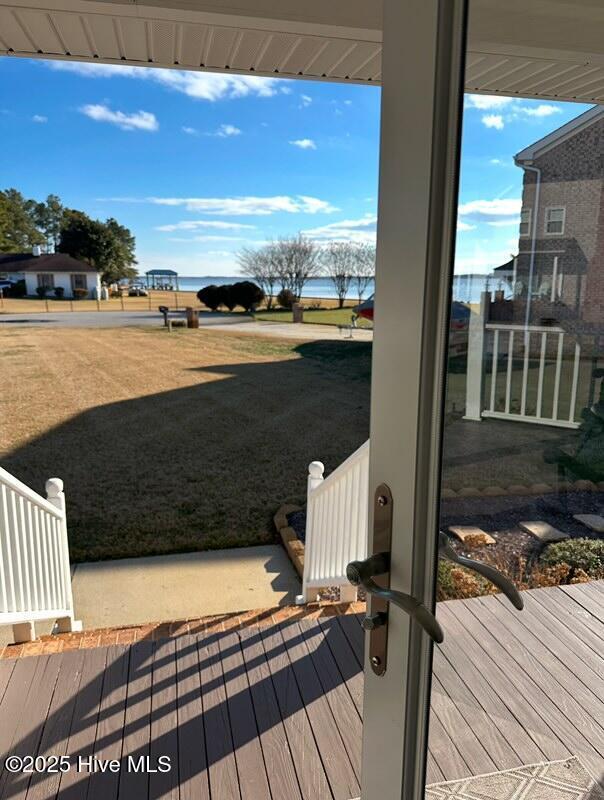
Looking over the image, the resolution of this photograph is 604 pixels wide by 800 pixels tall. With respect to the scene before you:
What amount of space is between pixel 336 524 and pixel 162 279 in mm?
7664

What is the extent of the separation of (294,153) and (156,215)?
277 cm

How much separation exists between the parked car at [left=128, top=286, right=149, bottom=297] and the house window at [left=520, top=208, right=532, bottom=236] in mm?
9433

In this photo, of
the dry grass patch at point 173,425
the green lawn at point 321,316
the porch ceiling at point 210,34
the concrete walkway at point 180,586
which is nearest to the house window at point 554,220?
the porch ceiling at point 210,34

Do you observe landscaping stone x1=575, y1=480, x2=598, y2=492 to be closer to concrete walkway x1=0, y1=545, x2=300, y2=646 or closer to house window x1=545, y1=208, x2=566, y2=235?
house window x1=545, y1=208, x2=566, y2=235

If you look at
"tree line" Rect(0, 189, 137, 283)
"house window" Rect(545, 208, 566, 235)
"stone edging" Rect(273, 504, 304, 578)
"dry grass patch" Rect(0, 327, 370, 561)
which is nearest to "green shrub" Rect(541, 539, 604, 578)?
"house window" Rect(545, 208, 566, 235)

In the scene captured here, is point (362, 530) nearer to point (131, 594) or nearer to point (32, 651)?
point (32, 651)

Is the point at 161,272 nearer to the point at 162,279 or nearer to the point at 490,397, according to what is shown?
the point at 162,279

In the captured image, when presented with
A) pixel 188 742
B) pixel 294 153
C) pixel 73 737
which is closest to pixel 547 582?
pixel 188 742

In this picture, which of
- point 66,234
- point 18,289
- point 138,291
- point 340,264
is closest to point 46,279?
point 18,289

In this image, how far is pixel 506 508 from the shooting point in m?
0.62

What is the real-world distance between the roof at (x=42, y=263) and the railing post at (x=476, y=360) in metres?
9.31

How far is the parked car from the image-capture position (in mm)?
9422

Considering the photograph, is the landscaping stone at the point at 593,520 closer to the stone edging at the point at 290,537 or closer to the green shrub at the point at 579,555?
the green shrub at the point at 579,555

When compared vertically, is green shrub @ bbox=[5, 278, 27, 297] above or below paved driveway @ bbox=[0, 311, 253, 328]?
above
